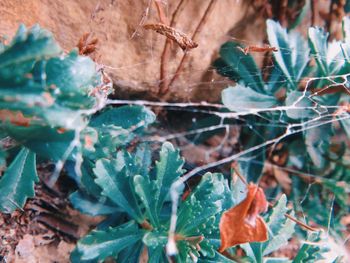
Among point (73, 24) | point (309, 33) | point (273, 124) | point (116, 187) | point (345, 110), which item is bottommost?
point (116, 187)

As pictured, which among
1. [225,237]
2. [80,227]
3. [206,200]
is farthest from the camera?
[80,227]

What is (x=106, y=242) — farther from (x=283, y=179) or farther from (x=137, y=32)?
(x=283, y=179)

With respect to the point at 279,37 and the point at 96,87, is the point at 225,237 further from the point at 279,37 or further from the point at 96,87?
the point at 279,37

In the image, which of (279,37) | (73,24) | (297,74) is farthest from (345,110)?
(73,24)

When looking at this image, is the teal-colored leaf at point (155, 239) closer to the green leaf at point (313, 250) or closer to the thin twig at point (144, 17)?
the green leaf at point (313, 250)

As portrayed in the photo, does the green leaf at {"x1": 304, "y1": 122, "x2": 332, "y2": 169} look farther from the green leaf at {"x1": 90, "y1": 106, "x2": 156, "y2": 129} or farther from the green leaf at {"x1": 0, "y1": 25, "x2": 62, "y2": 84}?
the green leaf at {"x1": 0, "y1": 25, "x2": 62, "y2": 84}

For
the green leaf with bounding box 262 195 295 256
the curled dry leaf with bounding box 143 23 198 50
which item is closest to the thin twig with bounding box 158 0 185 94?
the curled dry leaf with bounding box 143 23 198 50
